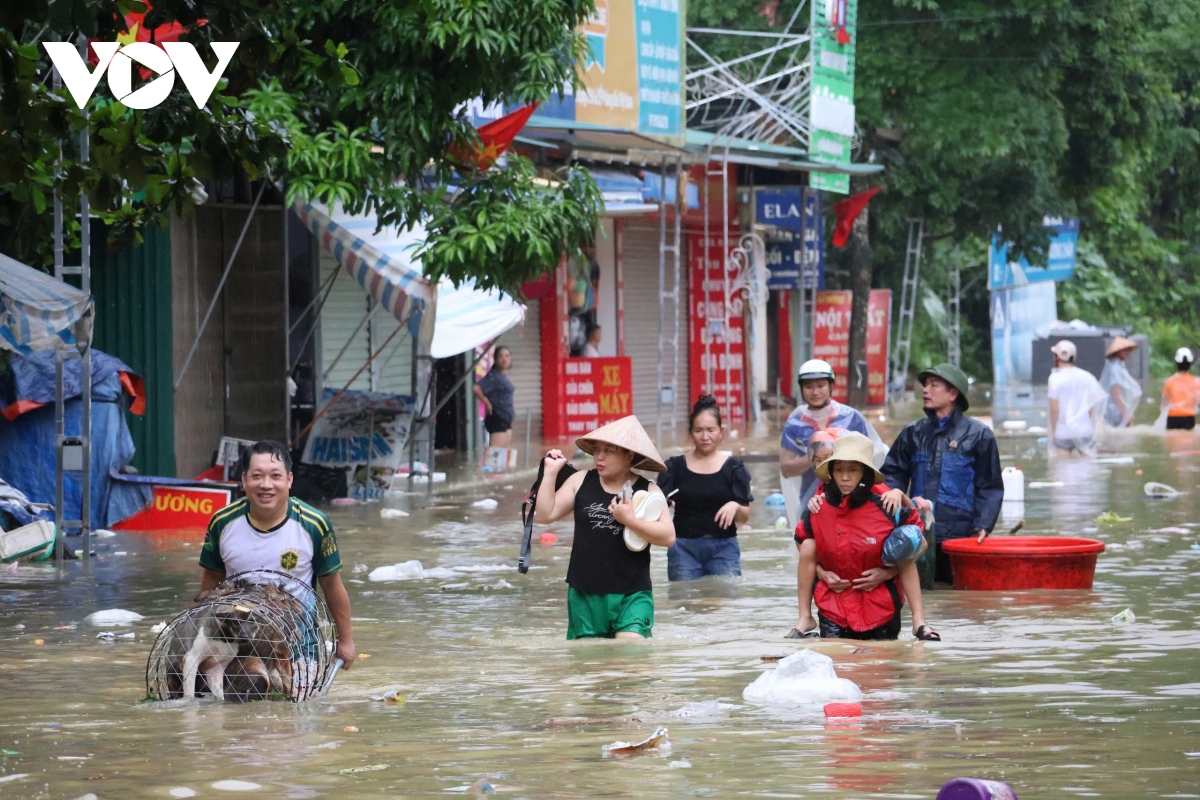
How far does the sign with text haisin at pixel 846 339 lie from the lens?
3528 cm

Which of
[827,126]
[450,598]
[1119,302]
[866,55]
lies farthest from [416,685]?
[1119,302]

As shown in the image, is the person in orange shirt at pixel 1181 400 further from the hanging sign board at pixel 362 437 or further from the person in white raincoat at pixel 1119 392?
the hanging sign board at pixel 362 437

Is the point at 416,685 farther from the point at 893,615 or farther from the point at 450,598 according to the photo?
the point at 450,598

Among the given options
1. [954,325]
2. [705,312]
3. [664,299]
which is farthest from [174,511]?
[954,325]

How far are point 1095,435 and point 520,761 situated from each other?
17395 millimetres

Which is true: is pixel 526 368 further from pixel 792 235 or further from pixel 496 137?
pixel 792 235

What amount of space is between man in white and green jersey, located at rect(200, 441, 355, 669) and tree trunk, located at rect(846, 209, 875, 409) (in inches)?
1171

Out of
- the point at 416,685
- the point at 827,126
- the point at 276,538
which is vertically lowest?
the point at 416,685

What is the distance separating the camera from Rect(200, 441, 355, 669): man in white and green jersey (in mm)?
7203

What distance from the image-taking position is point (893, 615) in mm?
8812

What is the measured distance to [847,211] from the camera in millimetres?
35031

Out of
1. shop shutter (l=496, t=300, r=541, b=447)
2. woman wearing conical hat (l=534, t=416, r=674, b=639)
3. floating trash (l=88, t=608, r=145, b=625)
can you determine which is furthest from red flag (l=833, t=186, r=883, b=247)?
woman wearing conical hat (l=534, t=416, r=674, b=639)

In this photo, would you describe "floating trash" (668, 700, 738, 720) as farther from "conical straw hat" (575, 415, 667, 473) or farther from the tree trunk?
the tree trunk

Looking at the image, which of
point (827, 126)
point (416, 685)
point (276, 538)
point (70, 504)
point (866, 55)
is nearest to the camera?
point (276, 538)
